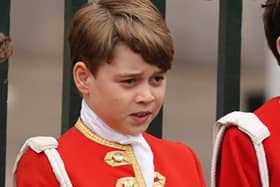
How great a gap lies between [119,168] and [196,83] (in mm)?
8533

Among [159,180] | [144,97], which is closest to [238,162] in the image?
[159,180]

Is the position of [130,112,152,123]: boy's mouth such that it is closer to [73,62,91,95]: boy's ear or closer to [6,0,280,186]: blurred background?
[73,62,91,95]: boy's ear

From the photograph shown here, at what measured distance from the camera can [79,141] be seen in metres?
2.03

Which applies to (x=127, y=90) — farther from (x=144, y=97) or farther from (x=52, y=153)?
(x=52, y=153)

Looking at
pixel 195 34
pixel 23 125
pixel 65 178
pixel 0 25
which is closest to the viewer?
pixel 65 178

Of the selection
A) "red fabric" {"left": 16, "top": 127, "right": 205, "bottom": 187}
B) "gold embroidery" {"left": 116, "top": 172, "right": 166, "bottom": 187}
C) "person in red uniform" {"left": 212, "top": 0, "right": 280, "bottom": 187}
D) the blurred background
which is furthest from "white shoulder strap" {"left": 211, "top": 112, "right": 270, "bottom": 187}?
the blurred background

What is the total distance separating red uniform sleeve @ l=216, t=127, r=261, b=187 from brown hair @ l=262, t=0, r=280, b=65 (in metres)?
0.23

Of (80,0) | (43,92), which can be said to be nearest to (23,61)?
(43,92)

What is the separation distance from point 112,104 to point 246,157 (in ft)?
1.15

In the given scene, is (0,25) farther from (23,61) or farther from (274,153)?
(23,61)

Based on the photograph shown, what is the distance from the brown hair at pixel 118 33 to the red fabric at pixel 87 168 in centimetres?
17

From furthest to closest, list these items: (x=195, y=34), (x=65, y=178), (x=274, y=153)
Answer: (x=195, y=34)
(x=274, y=153)
(x=65, y=178)

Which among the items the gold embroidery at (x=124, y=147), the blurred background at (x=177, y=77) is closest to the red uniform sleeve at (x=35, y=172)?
the gold embroidery at (x=124, y=147)

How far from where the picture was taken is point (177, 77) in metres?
10.9
